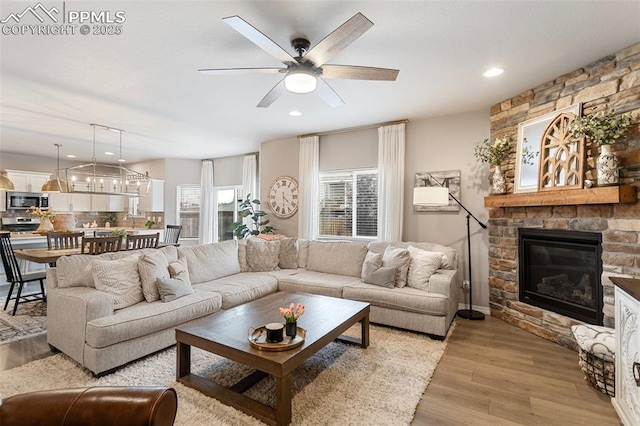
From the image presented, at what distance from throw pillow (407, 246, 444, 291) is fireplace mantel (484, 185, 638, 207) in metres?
0.98

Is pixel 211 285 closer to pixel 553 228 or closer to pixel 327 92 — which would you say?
pixel 327 92

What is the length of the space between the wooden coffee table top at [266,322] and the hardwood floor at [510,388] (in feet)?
2.64

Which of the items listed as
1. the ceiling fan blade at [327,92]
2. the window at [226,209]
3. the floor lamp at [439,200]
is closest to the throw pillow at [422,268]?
the floor lamp at [439,200]

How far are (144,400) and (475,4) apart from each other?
9.43 ft

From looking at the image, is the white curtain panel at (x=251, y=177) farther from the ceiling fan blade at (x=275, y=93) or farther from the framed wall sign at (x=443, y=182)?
the ceiling fan blade at (x=275, y=93)

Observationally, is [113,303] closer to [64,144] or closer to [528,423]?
[528,423]

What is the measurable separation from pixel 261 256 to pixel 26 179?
6.36 meters

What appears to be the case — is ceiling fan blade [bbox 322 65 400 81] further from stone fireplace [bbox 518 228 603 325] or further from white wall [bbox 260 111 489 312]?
stone fireplace [bbox 518 228 603 325]

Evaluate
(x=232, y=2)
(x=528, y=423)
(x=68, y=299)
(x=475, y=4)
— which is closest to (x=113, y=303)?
(x=68, y=299)

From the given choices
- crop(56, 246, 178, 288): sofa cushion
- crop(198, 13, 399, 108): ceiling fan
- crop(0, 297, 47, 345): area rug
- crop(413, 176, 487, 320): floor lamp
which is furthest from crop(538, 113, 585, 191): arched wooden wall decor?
crop(0, 297, 47, 345): area rug

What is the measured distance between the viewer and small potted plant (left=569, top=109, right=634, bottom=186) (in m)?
2.57

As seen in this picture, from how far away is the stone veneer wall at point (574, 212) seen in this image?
2.59 m

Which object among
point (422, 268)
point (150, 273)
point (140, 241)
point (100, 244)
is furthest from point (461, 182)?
point (100, 244)

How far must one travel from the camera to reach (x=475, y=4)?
204 centimetres
